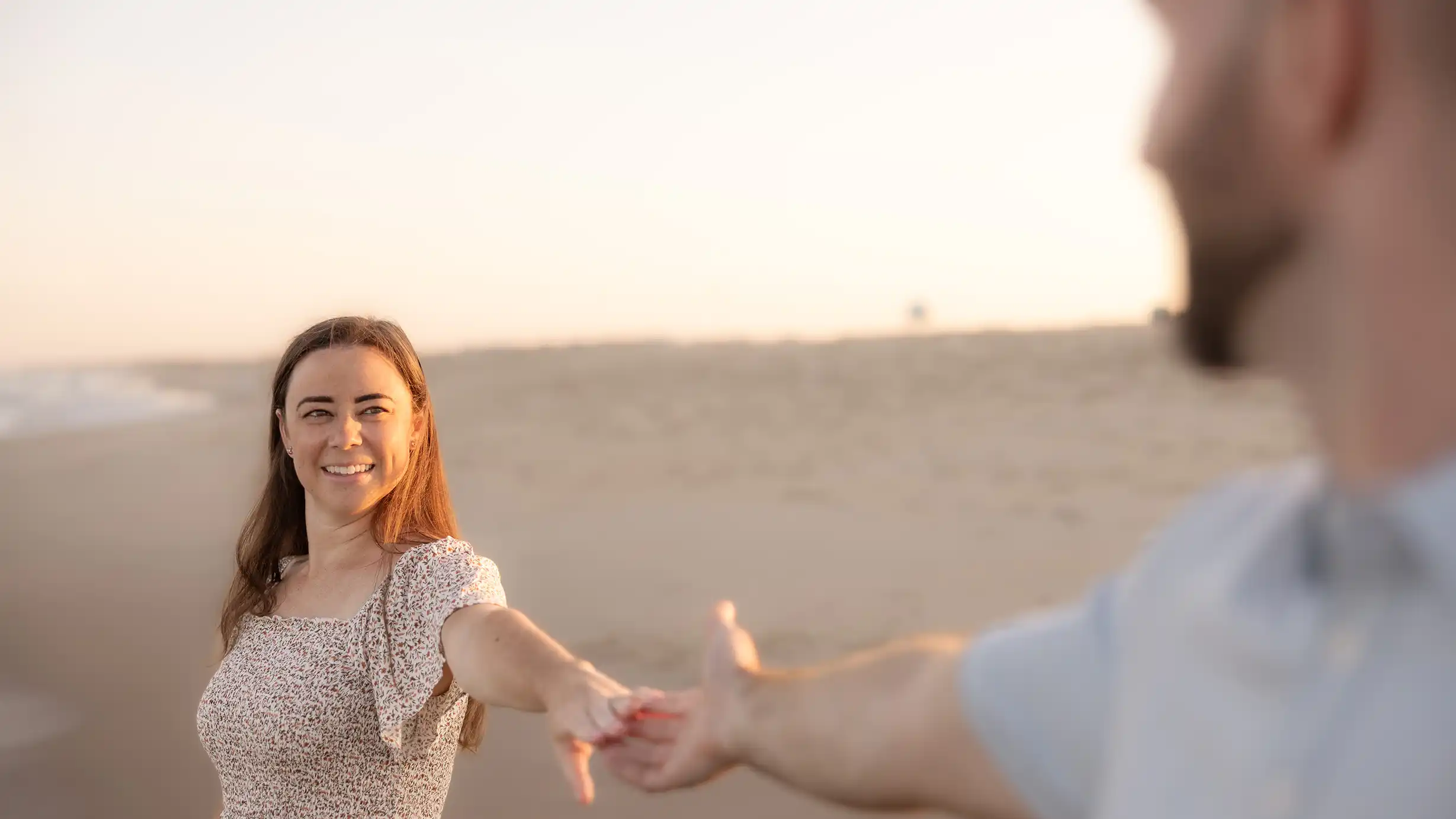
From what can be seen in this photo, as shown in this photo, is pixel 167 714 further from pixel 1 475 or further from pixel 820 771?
pixel 1 475

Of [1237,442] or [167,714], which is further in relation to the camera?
[1237,442]

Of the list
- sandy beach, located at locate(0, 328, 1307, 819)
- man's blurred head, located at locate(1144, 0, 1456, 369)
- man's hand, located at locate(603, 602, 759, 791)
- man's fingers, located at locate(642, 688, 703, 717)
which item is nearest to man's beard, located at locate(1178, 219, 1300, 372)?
man's blurred head, located at locate(1144, 0, 1456, 369)

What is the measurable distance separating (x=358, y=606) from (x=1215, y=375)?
1.86 metres

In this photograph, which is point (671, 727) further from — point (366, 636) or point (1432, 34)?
point (1432, 34)

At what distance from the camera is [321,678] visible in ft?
7.83

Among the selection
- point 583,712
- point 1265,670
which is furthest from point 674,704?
point 1265,670

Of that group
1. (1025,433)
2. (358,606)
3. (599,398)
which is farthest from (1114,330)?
(358,606)

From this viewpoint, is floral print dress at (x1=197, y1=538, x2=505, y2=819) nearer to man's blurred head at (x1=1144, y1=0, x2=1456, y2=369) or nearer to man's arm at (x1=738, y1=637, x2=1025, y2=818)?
man's arm at (x1=738, y1=637, x2=1025, y2=818)

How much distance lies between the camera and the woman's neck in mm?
2594

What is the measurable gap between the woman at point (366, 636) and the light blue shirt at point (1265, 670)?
981 mm

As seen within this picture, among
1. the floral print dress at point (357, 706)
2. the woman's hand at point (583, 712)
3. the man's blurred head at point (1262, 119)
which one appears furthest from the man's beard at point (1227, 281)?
the floral print dress at point (357, 706)

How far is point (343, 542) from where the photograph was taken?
2.63 metres

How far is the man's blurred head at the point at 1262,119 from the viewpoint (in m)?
0.86

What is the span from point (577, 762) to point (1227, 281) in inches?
56.8
